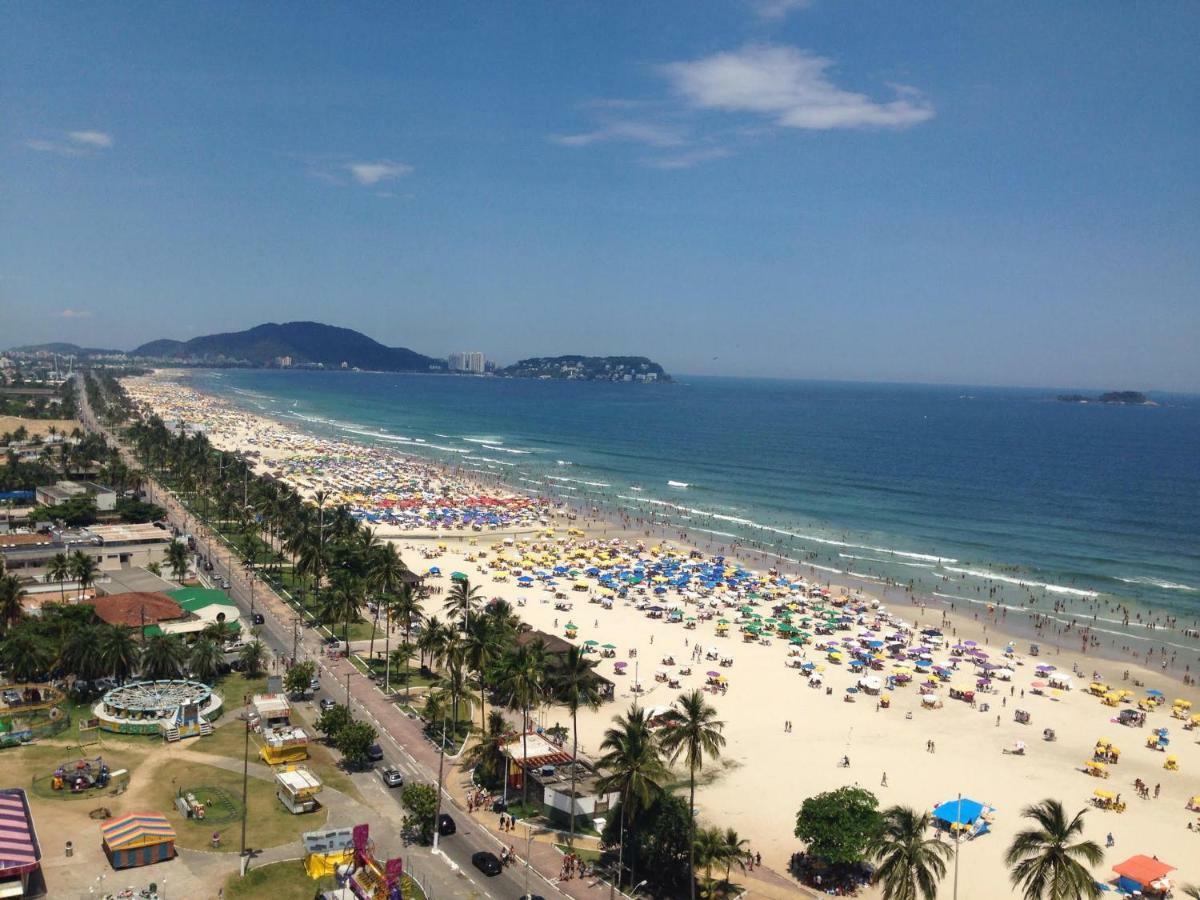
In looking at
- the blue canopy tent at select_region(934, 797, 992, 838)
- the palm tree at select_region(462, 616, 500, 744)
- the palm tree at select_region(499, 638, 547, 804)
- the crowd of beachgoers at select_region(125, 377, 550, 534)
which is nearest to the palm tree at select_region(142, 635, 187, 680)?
the palm tree at select_region(462, 616, 500, 744)

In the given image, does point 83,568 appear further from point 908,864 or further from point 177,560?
point 908,864

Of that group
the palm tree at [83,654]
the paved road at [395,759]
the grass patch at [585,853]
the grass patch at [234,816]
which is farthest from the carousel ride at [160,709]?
the grass patch at [585,853]

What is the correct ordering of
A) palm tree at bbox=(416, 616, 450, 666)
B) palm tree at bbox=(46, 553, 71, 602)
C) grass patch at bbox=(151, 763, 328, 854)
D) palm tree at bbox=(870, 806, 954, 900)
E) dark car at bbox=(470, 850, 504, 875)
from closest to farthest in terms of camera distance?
palm tree at bbox=(870, 806, 954, 900)
dark car at bbox=(470, 850, 504, 875)
grass patch at bbox=(151, 763, 328, 854)
palm tree at bbox=(416, 616, 450, 666)
palm tree at bbox=(46, 553, 71, 602)

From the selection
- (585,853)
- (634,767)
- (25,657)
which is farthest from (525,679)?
(25,657)

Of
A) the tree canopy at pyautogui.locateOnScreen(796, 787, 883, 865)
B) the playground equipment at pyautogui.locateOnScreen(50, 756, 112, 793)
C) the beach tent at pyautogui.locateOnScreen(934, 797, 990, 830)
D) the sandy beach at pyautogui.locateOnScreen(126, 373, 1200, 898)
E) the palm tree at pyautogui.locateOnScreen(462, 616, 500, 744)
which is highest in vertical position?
the palm tree at pyautogui.locateOnScreen(462, 616, 500, 744)

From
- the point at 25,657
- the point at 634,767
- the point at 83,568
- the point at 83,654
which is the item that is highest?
the point at 634,767

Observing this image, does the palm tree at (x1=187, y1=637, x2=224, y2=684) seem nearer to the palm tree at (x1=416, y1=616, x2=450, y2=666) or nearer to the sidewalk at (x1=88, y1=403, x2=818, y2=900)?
the sidewalk at (x1=88, y1=403, x2=818, y2=900)

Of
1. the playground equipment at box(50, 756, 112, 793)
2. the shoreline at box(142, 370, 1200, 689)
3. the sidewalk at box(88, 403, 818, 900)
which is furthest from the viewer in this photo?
the shoreline at box(142, 370, 1200, 689)

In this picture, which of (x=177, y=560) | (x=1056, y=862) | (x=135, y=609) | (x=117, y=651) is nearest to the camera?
(x=1056, y=862)
